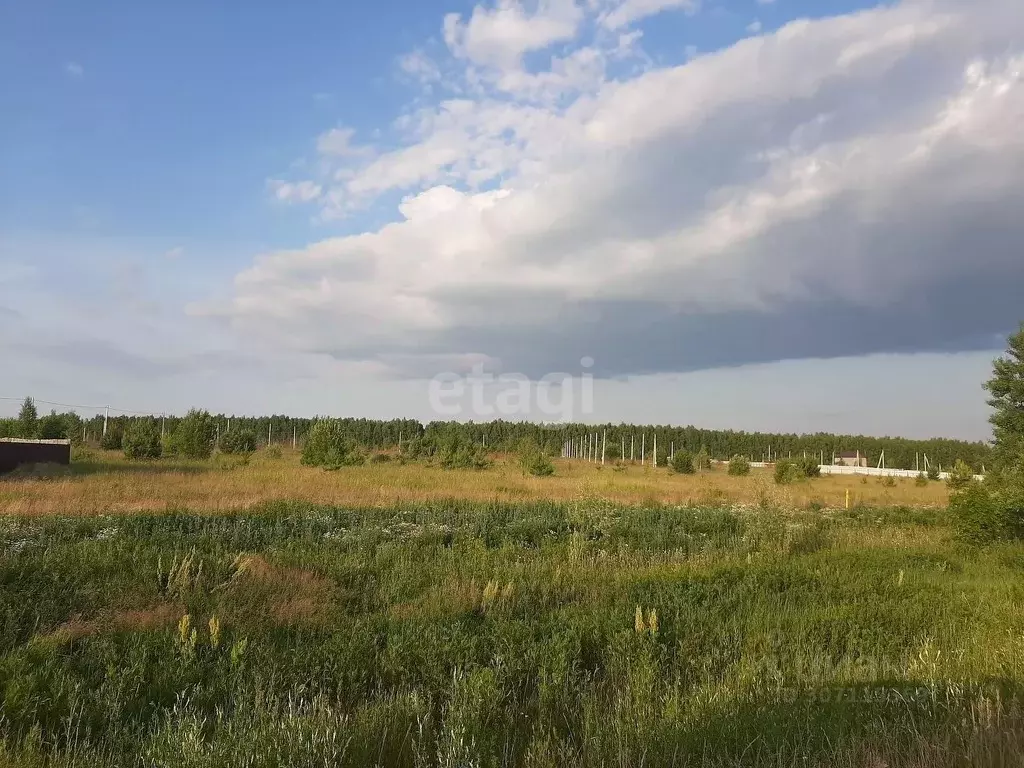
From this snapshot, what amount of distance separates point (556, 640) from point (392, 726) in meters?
2.27

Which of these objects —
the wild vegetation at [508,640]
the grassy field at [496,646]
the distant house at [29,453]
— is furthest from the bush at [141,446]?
the grassy field at [496,646]

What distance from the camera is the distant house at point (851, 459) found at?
96.1 meters

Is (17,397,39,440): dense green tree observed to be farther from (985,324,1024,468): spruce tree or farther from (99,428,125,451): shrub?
(985,324,1024,468): spruce tree

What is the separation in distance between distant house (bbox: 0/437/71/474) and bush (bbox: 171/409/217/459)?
11.8 m

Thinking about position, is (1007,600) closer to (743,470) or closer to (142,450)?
(743,470)

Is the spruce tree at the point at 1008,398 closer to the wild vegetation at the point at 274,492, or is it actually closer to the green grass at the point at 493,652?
the wild vegetation at the point at 274,492

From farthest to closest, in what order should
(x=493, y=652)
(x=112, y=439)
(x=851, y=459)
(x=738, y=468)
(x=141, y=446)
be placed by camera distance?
(x=851, y=459), (x=112, y=439), (x=738, y=468), (x=141, y=446), (x=493, y=652)

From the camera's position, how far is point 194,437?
44.9m

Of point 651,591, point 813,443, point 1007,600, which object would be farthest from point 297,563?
point 813,443

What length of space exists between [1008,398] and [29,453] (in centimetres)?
5618

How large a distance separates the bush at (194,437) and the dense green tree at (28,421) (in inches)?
449

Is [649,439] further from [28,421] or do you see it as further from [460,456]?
[28,421]

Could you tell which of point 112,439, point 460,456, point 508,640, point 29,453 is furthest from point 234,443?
point 508,640

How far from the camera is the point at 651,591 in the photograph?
8641mm
